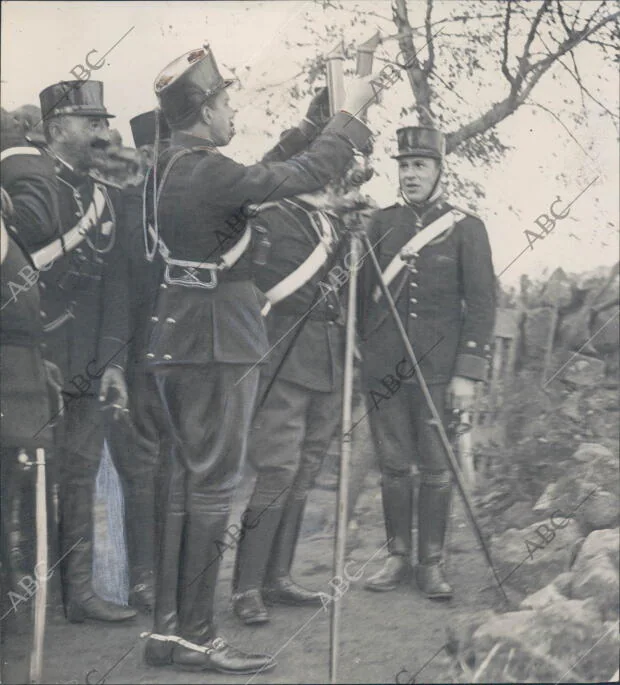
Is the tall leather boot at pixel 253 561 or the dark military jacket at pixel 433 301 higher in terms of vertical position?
the dark military jacket at pixel 433 301

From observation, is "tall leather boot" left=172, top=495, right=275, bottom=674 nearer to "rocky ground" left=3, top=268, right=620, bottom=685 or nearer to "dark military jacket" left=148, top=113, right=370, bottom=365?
"rocky ground" left=3, top=268, right=620, bottom=685

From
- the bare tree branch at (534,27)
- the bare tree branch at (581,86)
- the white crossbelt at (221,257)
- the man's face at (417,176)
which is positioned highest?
the bare tree branch at (534,27)

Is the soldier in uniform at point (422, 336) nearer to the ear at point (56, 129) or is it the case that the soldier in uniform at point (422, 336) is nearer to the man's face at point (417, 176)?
the man's face at point (417, 176)

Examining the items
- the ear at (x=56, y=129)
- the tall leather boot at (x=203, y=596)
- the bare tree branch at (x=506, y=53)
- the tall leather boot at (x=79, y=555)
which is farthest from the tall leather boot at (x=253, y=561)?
the bare tree branch at (x=506, y=53)

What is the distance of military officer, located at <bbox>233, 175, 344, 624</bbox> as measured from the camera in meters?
5.07

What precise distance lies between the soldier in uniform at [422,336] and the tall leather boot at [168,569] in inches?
37.2

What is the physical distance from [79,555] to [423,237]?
7.41 feet

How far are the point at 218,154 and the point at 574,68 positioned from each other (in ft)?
6.24

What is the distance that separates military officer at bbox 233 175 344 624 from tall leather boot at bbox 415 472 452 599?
1.75 ft

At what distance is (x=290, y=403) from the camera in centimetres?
510

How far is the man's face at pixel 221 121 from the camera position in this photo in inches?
195

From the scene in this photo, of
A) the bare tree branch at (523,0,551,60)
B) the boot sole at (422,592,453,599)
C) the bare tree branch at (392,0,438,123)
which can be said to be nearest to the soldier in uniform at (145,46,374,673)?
the bare tree branch at (392,0,438,123)

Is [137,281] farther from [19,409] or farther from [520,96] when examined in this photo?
[520,96]

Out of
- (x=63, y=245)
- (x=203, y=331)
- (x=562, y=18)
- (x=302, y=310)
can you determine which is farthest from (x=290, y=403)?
(x=562, y=18)
